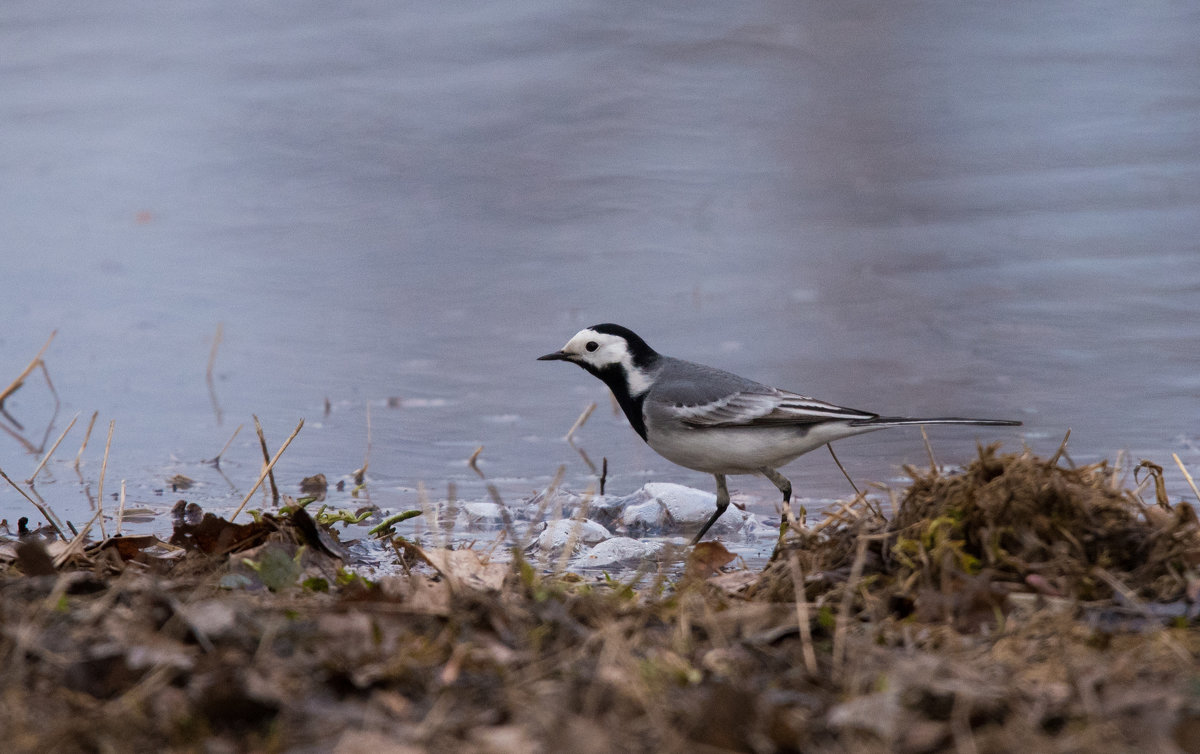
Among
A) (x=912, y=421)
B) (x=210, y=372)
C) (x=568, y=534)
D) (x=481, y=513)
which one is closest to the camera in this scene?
(x=568, y=534)

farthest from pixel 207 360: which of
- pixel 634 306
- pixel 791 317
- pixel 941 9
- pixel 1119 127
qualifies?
pixel 941 9

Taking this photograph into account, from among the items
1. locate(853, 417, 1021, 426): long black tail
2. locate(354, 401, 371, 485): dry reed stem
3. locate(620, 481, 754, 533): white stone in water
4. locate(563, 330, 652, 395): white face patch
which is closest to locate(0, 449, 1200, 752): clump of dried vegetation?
locate(853, 417, 1021, 426): long black tail

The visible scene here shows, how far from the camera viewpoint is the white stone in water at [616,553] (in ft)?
17.0

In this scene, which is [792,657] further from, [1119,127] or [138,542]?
[1119,127]

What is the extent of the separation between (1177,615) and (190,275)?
853 cm

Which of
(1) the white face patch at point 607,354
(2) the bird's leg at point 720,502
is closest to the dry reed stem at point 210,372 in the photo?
(1) the white face patch at point 607,354

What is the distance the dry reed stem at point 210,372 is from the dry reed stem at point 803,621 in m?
4.76

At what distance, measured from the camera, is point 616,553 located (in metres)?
5.25

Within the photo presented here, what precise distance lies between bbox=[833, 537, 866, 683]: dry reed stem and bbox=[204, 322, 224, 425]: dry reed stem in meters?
4.85

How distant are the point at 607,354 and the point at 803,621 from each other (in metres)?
3.56

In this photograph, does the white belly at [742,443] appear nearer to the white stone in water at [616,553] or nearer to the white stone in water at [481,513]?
the white stone in water at [616,553]

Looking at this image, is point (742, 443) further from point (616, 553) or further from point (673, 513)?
point (616, 553)

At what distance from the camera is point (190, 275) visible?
1038 centimetres

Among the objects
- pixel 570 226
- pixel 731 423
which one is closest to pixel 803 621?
pixel 731 423
